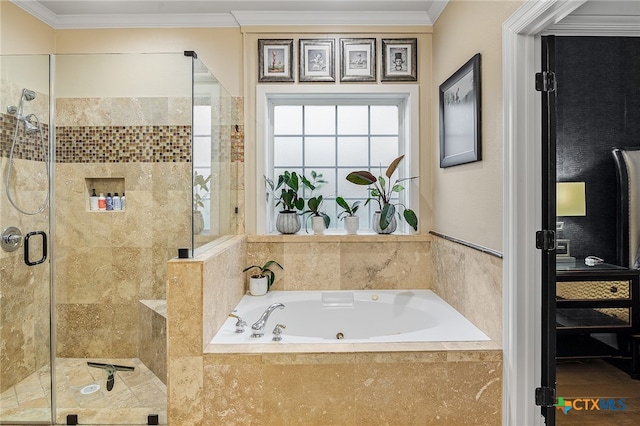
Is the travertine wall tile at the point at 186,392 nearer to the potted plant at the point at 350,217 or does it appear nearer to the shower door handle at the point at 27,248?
the shower door handle at the point at 27,248

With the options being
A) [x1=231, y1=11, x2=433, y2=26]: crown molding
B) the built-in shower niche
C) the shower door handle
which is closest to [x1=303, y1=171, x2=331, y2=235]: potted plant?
[x1=231, y1=11, x2=433, y2=26]: crown molding

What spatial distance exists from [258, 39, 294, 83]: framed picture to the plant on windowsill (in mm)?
689

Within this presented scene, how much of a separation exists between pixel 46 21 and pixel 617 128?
3937 millimetres

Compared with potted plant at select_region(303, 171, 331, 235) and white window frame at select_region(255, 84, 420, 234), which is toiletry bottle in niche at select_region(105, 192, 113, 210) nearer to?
white window frame at select_region(255, 84, 420, 234)

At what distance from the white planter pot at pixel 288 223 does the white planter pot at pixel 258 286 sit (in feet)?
1.20

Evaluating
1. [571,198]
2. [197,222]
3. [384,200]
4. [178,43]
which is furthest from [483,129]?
[178,43]

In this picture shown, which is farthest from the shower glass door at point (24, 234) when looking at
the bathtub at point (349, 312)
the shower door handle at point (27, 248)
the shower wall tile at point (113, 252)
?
the bathtub at point (349, 312)

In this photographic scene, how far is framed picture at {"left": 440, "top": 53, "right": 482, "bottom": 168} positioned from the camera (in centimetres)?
201

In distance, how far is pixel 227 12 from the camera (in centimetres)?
270

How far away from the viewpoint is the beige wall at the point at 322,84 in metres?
2.74

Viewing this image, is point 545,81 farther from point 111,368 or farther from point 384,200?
point 111,368

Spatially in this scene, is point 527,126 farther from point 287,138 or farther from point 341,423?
point 287,138

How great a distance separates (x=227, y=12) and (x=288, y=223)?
1509mm

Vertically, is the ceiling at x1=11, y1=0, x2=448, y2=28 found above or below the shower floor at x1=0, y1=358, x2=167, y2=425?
above
